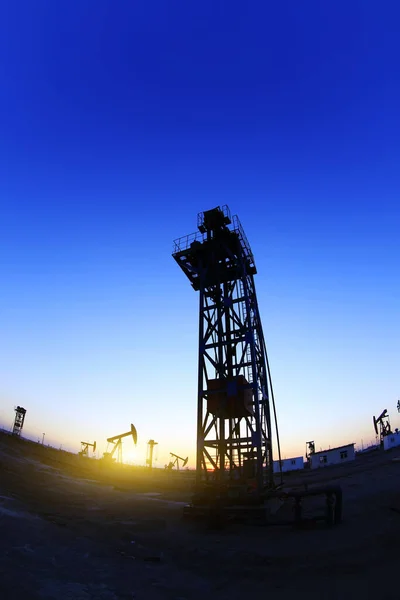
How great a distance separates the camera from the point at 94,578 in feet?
22.6

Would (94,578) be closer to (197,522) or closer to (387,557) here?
(387,557)

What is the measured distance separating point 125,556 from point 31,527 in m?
2.69

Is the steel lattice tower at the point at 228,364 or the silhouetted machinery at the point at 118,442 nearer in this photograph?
the steel lattice tower at the point at 228,364

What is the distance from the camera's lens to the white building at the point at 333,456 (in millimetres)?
45656

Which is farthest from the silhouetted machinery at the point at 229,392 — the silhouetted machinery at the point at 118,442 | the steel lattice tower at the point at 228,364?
the silhouetted machinery at the point at 118,442

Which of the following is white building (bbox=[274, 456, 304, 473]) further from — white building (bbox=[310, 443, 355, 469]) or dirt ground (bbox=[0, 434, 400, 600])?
dirt ground (bbox=[0, 434, 400, 600])

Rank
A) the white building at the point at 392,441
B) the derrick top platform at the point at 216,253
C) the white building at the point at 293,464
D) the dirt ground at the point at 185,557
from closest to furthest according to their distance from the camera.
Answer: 1. the dirt ground at the point at 185,557
2. the derrick top platform at the point at 216,253
3. the white building at the point at 392,441
4. the white building at the point at 293,464

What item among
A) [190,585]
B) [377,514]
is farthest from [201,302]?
[190,585]

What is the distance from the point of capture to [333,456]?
47.6 metres

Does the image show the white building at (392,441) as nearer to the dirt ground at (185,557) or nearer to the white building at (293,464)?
the white building at (293,464)

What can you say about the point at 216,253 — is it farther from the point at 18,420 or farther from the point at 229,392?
the point at 18,420

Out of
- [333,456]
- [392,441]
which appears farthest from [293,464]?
[392,441]

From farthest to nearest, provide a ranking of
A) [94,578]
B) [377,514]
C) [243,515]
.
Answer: [243,515] → [377,514] → [94,578]

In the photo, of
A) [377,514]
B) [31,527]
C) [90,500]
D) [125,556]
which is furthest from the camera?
[90,500]
